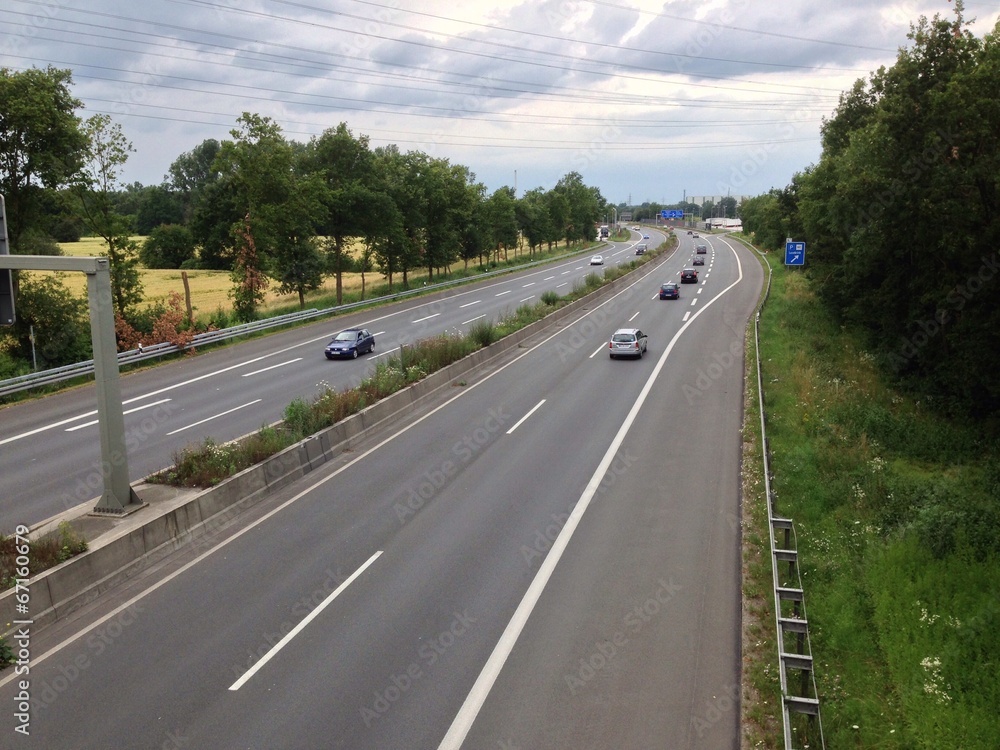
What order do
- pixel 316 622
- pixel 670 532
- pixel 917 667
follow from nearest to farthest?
pixel 917 667, pixel 316 622, pixel 670 532

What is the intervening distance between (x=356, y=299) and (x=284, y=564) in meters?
40.4

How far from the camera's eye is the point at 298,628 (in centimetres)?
1015

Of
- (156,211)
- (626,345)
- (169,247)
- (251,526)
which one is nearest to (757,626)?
(251,526)

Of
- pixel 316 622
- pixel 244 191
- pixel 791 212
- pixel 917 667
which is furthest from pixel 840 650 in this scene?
pixel 791 212

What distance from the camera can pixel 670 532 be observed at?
13609 millimetres

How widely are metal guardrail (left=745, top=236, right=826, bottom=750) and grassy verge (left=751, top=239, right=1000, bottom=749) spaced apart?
0.29 metres

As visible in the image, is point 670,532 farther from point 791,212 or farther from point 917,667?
point 791,212

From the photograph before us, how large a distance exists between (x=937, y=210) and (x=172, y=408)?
24056mm

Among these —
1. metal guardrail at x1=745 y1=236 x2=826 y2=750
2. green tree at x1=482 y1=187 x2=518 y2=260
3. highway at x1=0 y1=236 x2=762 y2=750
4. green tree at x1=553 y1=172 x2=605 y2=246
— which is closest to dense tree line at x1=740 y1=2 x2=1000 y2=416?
highway at x1=0 y1=236 x2=762 y2=750

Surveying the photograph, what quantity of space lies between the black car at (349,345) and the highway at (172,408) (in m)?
0.54

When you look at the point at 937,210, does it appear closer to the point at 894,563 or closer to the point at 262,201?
the point at 894,563

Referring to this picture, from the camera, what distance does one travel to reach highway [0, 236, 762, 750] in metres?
8.18

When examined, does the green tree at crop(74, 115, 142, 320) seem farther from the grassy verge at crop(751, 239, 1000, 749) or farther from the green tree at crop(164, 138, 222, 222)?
the green tree at crop(164, 138, 222, 222)

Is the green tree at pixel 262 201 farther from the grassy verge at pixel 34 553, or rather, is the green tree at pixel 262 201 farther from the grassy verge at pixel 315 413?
the grassy verge at pixel 34 553
